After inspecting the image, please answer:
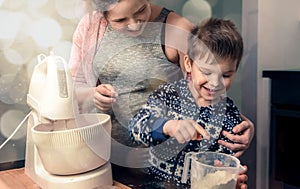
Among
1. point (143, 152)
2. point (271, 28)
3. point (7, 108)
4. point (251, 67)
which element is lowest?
point (143, 152)

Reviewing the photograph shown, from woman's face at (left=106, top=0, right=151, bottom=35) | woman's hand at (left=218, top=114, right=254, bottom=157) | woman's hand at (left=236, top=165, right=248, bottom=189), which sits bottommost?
woman's hand at (left=236, top=165, right=248, bottom=189)

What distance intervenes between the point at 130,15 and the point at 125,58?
12 cm

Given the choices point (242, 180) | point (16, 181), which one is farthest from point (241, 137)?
point (16, 181)

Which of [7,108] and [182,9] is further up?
[182,9]

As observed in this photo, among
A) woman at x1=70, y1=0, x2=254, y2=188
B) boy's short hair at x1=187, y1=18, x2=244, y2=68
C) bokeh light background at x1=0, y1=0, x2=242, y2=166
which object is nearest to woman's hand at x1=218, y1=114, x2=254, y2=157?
woman at x1=70, y1=0, x2=254, y2=188

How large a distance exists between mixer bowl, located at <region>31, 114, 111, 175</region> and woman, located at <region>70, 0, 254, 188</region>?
3.5 inches

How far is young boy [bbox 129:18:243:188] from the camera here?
1.01 m

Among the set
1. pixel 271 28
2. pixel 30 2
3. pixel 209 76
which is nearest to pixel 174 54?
pixel 209 76

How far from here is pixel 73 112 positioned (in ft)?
3.20

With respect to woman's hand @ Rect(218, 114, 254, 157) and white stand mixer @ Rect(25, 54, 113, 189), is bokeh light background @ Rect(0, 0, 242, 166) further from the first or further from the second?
woman's hand @ Rect(218, 114, 254, 157)

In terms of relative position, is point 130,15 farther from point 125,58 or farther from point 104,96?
point 104,96

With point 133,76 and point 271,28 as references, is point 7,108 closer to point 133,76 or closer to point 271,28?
point 133,76

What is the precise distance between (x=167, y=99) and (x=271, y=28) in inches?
13.4

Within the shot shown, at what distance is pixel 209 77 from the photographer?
1.02m
